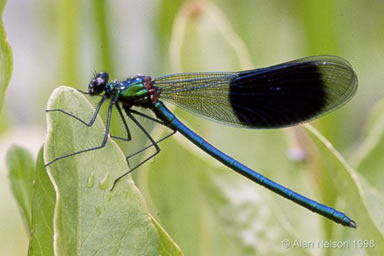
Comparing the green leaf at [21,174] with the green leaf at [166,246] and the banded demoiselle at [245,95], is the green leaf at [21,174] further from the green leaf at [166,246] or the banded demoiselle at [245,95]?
the banded demoiselle at [245,95]

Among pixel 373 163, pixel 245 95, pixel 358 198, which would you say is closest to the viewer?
pixel 358 198

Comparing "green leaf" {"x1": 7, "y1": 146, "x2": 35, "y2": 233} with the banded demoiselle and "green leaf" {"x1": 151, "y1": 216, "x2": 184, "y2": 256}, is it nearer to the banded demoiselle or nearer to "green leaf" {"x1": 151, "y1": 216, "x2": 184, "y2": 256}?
"green leaf" {"x1": 151, "y1": 216, "x2": 184, "y2": 256}

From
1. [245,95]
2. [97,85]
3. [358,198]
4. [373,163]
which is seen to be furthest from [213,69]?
[358,198]

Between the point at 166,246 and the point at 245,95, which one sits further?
the point at 245,95

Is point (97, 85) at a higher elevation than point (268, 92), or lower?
higher

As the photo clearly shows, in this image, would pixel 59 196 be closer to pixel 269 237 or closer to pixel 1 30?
pixel 1 30

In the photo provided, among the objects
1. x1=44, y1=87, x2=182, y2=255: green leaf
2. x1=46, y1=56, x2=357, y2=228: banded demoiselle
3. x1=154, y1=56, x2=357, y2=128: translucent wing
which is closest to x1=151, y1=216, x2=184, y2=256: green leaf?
x1=44, y1=87, x2=182, y2=255: green leaf

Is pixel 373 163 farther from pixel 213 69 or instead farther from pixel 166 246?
pixel 166 246

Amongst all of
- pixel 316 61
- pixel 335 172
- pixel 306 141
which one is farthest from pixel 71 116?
pixel 306 141

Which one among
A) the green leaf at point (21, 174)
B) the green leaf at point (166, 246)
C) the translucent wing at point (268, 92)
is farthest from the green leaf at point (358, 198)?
the green leaf at point (21, 174)
